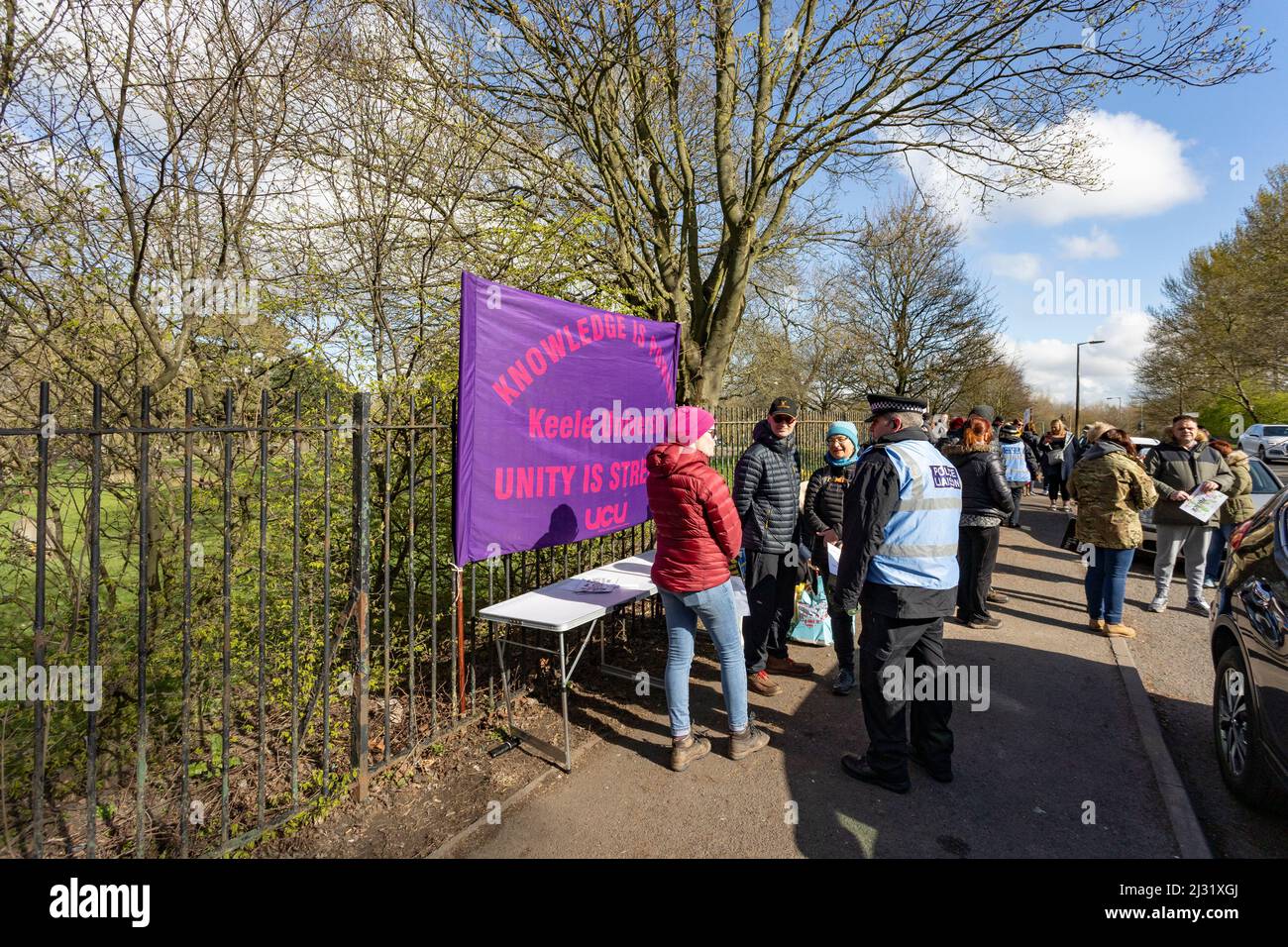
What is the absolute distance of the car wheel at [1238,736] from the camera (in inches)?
118

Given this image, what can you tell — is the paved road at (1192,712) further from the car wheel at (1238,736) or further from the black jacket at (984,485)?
the black jacket at (984,485)

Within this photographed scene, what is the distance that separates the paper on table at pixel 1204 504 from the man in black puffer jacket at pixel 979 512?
1.86 meters

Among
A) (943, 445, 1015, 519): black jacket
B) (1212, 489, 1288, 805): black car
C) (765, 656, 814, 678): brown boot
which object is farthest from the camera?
Result: (943, 445, 1015, 519): black jacket

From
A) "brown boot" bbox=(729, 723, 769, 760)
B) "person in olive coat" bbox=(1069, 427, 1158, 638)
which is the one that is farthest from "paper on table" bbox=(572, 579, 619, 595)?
"person in olive coat" bbox=(1069, 427, 1158, 638)

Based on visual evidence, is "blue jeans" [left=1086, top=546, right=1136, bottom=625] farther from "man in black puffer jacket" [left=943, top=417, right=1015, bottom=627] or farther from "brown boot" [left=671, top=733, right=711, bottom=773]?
"brown boot" [left=671, top=733, right=711, bottom=773]

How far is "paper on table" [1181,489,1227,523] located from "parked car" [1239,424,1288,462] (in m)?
28.4

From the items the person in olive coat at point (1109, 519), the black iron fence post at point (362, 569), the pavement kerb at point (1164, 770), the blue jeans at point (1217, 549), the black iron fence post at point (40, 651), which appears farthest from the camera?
the blue jeans at point (1217, 549)

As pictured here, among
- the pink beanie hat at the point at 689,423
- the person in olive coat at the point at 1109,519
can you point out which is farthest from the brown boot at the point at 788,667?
the person in olive coat at the point at 1109,519

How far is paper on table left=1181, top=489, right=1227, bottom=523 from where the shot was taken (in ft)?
19.7

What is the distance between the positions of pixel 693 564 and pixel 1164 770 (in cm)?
287

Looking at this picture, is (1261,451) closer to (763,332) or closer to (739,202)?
(763,332)

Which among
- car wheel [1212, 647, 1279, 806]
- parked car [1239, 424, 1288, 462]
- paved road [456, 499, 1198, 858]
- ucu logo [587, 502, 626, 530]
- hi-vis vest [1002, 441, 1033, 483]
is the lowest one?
paved road [456, 499, 1198, 858]

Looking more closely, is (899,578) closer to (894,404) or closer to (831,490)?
(894,404)
